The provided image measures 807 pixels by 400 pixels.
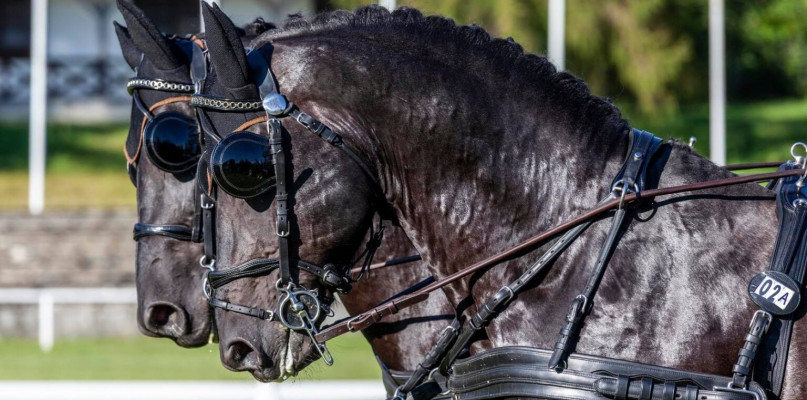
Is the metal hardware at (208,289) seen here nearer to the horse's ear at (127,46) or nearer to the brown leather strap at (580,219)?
the brown leather strap at (580,219)

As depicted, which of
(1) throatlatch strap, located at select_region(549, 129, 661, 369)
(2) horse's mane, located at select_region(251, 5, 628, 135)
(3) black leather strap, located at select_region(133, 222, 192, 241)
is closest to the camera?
(1) throatlatch strap, located at select_region(549, 129, 661, 369)

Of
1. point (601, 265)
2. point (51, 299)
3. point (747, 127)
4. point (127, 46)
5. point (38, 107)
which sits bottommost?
point (601, 265)

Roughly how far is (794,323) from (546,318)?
0.63 metres

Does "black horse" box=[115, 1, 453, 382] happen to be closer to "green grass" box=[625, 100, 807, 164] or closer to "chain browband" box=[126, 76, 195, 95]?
"chain browband" box=[126, 76, 195, 95]

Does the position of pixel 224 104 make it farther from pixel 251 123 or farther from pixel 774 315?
pixel 774 315

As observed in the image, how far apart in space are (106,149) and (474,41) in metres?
19.0

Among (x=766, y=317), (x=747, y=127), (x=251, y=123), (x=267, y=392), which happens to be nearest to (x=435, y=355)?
(x=251, y=123)

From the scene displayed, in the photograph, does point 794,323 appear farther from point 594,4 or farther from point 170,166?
point 594,4

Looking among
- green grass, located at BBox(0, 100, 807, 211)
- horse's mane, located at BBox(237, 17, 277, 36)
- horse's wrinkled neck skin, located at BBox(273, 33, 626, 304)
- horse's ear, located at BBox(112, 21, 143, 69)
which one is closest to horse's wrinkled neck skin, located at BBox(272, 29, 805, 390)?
horse's wrinkled neck skin, located at BBox(273, 33, 626, 304)

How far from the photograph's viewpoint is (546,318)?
2.77 m

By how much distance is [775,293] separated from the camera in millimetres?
2598

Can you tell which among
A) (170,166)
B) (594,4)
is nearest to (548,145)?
(170,166)

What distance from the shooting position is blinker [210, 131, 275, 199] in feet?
9.27

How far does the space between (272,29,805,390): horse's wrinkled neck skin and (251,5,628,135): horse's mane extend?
1cm
